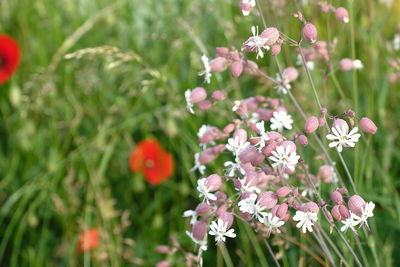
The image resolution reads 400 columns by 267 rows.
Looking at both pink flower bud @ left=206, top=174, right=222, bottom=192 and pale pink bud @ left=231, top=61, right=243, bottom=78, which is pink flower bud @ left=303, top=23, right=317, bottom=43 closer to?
pale pink bud @ left=231, top=61, right=243, bottom=78

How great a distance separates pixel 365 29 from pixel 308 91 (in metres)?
0.43

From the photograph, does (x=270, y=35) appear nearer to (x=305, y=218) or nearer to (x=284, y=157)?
(x=284, y=157)

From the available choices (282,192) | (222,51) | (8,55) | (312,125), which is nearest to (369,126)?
(312,125)

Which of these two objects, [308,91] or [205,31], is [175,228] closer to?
[308,91]

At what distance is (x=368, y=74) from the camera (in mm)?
2115

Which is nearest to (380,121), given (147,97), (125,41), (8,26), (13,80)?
(147,97)

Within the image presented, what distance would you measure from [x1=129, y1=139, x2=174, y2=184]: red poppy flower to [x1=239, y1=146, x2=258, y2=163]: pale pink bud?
115 centimetres

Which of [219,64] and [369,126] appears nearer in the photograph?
[369,126]

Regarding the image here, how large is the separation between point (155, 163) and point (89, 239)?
40 cm

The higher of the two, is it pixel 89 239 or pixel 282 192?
pixel 282 192

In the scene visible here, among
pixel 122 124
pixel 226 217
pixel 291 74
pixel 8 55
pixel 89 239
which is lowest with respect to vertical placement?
pixel 89 239

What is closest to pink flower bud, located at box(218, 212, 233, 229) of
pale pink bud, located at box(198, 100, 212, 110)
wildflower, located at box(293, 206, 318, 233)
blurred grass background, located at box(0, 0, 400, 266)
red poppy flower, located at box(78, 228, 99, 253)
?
wildflower, located at box(293, 206, 318, 233)

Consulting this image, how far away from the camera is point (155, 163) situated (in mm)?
2102

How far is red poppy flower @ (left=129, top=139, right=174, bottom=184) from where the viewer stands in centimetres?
214
